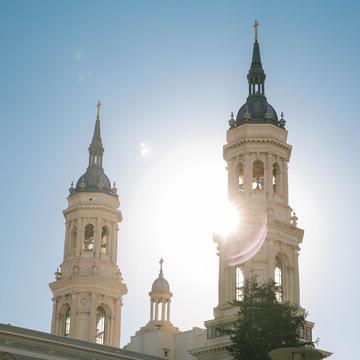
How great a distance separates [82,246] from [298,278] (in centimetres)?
2325

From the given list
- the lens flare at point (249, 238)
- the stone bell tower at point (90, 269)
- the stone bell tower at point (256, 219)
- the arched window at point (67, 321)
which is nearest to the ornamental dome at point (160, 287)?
the stone bell tower at point (90, 269)

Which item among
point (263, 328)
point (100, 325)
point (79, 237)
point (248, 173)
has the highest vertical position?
point (248, 173)

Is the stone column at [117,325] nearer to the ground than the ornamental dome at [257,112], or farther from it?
nearer to the ground

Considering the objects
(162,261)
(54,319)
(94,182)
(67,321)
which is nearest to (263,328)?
(162,261)

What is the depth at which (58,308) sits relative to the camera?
87500 mm

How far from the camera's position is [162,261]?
286 ft

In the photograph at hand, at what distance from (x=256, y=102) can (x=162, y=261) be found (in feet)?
56.5

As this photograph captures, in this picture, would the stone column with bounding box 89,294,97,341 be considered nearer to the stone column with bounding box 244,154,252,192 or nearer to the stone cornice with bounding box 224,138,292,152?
the stone cornice with bounding box 224,138,292,152

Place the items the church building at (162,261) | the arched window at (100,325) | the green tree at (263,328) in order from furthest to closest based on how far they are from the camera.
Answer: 1. the arched window at (100,325)
2. the church building at (162,261)
3. the green tree at (263,328)

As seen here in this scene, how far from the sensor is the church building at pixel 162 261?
233ft

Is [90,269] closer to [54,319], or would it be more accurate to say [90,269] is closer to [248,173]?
[54,319]

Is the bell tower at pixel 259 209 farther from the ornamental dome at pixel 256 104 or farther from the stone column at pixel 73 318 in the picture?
the stone column at pixel 73 318

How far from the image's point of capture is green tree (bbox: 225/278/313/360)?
174 feet

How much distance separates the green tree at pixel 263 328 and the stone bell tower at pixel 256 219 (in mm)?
15412
